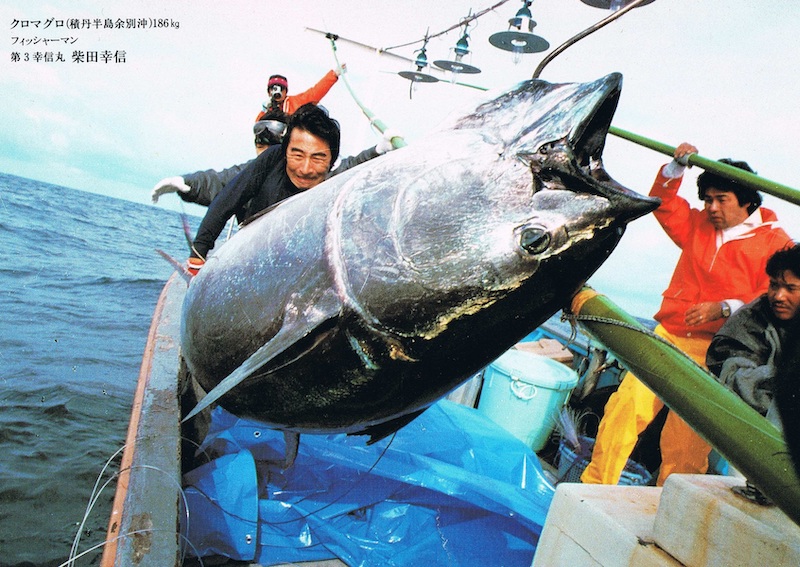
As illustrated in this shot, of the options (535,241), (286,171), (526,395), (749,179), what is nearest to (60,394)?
(286,171)

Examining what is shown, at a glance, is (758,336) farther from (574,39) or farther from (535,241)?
(535,241)

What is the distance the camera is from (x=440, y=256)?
4.05ft

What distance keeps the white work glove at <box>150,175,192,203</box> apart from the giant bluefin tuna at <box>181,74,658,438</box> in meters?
3.17

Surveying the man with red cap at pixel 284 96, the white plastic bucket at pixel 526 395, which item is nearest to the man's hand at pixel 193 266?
the white plastic bucket at pixel 526 395

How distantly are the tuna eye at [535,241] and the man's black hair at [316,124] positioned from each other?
222 cm

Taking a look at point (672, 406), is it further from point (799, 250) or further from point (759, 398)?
point (799, 250)

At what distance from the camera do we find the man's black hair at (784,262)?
345 centimetres

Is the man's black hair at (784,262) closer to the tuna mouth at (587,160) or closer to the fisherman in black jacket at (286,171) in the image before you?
the fisherman in black jacket at (286,171)

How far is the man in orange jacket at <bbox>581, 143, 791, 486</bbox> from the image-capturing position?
12.8 ft

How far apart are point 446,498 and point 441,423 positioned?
1.03 metres

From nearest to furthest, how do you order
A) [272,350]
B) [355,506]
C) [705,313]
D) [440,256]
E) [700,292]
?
[440,256], [272,350], [355,506], [705,313], [700,292]

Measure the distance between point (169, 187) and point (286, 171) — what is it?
5.92ft

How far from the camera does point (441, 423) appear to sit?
4.41 m

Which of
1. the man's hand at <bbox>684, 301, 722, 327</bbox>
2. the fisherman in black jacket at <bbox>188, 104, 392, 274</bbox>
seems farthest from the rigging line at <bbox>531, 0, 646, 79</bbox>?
the man's hand at <bbox>684, 301, 722, 327</bbox>
